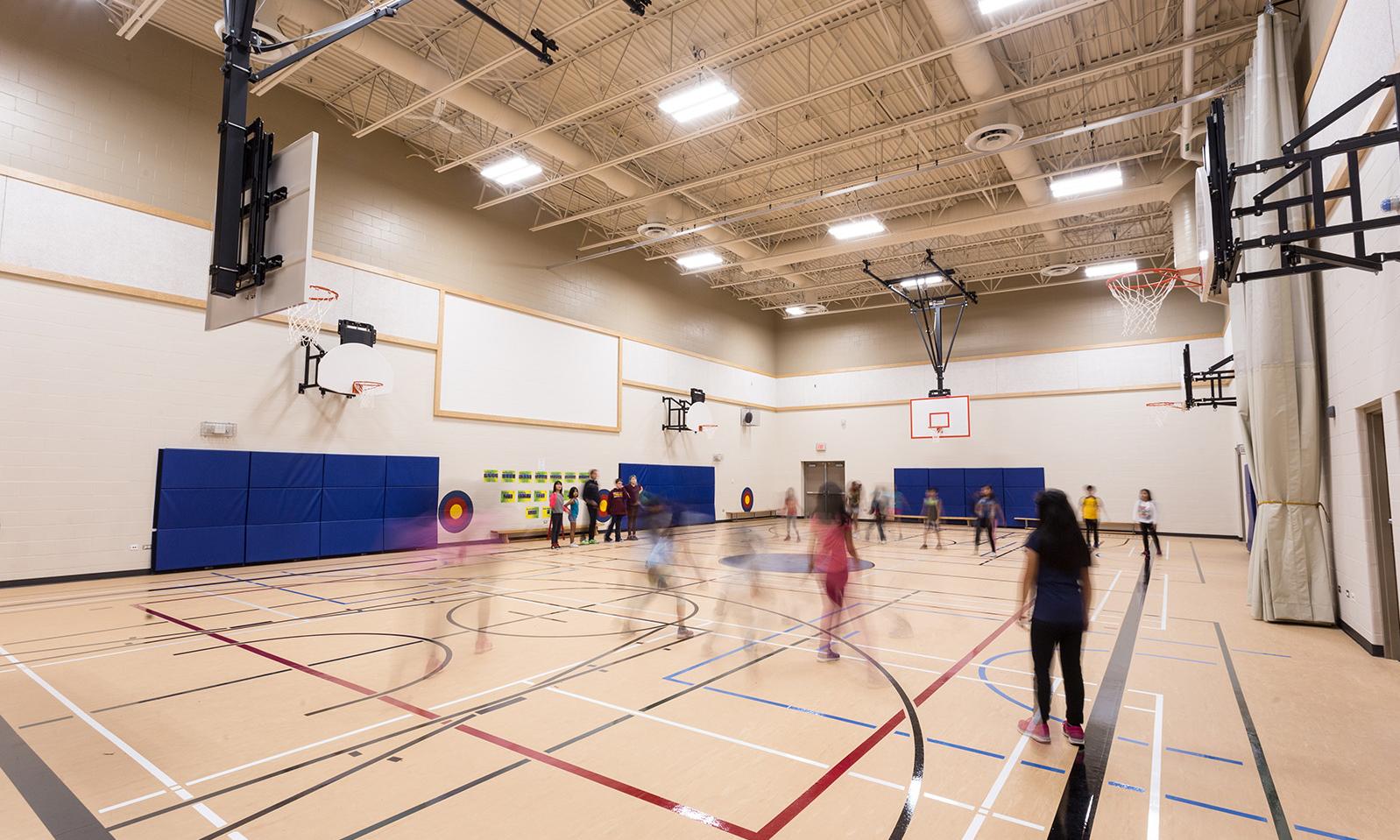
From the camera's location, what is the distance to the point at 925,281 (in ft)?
66.3

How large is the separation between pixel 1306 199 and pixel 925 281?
16.7 metres

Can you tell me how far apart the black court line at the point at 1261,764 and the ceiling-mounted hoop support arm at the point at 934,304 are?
1542cm

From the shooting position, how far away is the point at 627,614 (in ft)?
25.1

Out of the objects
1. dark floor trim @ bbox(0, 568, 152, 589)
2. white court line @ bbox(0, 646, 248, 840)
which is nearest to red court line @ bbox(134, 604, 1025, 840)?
white court line @ bbox(0, 646, 248, 840)

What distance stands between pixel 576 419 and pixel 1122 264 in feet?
52.2

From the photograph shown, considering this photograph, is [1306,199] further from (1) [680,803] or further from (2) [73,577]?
(2) [73,577]

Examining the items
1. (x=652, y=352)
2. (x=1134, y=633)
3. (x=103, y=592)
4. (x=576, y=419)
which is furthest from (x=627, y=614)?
(x=652, y=352)

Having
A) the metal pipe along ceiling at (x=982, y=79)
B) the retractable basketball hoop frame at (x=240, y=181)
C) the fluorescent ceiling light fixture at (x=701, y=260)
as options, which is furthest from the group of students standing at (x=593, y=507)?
the metal pipe along ceiling at (x=982, y=79)

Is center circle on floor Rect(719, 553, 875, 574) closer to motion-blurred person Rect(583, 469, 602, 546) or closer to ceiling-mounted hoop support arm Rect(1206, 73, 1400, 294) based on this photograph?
motion-blurred person Rect(583, 469, 602, 546)

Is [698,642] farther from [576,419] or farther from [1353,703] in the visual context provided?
[576,419]

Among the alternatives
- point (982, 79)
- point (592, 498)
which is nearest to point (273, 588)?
point (592, 498)

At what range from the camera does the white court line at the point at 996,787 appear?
3080 millimetres

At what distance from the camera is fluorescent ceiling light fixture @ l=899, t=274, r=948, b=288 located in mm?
19625

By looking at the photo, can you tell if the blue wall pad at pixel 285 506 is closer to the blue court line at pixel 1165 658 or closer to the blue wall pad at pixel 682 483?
the blue wall pad at pixel 682 483
